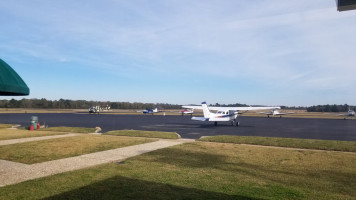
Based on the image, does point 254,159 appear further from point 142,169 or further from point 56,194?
point 56,194

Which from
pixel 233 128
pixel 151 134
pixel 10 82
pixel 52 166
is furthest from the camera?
pixel 233 128

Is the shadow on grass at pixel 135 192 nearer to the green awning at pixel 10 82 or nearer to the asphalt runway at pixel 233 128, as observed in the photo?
the green awning at pixel 10 82

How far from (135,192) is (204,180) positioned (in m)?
2.11

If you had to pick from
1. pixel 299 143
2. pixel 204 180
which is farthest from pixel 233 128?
pixel 204 180

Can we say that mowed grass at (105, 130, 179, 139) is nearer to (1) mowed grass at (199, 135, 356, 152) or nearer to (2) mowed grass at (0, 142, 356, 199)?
(1) mowed grass at (199, 135, 356, 152)

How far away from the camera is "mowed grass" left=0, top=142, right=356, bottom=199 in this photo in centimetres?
620

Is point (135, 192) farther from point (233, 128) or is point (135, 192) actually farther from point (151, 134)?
point (233, 128)

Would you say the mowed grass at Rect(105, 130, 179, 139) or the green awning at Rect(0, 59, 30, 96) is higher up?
the green awning at Rect(0, 59, 30, 96)

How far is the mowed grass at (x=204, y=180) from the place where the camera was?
620 centimetres

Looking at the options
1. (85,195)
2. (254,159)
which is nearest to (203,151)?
(254,159)

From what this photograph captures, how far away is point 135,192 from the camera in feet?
20.8

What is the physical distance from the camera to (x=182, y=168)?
29.3ft

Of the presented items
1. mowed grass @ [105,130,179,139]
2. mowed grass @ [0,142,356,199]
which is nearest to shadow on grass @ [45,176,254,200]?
mowed grass @ [0,142,356,199]

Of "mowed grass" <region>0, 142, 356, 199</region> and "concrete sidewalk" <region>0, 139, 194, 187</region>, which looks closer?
"mowed grass" <region>0, 142, 356, 199</region>
